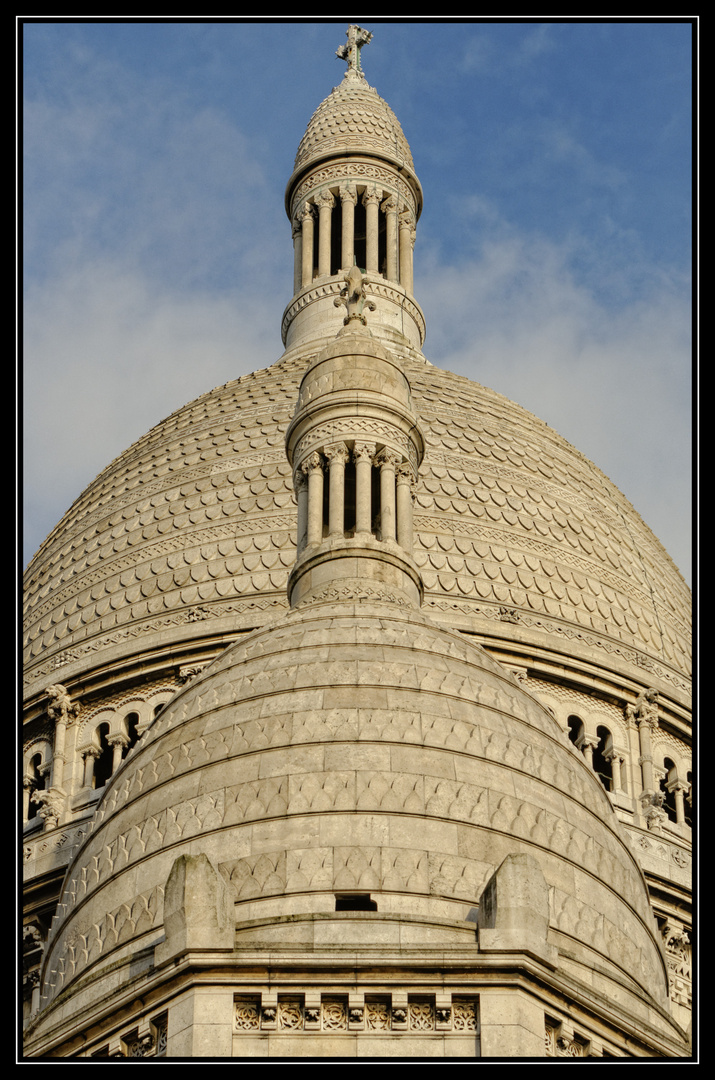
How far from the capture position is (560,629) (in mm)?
43875

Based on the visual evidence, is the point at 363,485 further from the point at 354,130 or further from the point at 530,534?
the point at 354,130

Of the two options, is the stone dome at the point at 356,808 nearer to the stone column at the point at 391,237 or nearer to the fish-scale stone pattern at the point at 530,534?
the fish-scale stone pattern at the point at 530,534

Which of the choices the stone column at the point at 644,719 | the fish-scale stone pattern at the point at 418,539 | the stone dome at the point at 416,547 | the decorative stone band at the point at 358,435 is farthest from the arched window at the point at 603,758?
the decorative stone band at the point at 358,435

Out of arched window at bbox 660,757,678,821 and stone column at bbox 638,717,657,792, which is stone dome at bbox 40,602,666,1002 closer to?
stone column at bbox 638,717,657,792

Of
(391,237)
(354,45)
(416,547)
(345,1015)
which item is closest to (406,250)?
(391,237)

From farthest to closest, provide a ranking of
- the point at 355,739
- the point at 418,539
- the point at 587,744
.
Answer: the point at 418,539
the point at 587,744
the point at 355,739

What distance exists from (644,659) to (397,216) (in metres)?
13.8

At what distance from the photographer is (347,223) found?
54.5 metres

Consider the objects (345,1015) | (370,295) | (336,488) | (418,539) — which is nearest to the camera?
(345,1015)

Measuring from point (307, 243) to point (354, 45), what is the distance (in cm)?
812

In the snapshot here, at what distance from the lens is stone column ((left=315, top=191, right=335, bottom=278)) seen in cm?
5438

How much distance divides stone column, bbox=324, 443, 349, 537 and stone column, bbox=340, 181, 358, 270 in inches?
796

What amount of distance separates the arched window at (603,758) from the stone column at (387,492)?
416 inches

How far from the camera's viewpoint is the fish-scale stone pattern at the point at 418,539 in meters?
43.7
